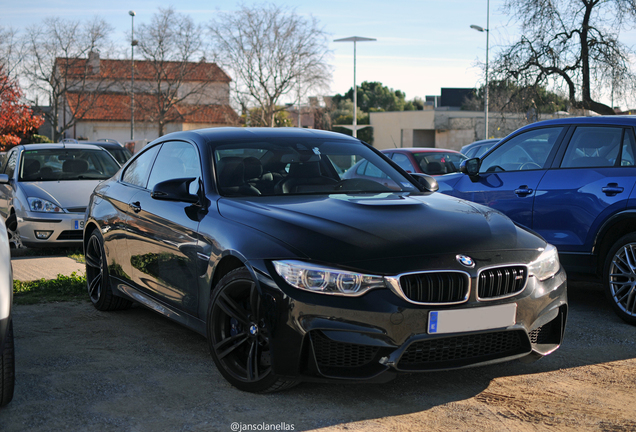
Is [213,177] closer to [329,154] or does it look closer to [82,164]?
[329,154]

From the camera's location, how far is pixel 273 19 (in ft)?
163

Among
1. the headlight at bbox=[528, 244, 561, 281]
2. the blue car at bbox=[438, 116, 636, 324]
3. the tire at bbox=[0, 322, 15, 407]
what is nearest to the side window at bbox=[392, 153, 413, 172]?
the blue car at bbox=[438, 116, 636, 324]

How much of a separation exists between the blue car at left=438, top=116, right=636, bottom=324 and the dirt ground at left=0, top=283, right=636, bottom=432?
0.92 meters

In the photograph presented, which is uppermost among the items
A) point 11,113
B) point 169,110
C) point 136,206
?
point 169,110

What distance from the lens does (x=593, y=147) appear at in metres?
6.35

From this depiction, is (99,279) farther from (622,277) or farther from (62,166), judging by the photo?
(62,166)

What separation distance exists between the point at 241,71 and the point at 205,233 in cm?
4686

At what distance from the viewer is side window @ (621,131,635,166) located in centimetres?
600

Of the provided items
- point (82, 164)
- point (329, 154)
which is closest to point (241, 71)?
point (82, 164)

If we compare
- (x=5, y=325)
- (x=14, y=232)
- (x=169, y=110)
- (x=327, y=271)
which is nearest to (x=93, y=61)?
(x=169, y=110)

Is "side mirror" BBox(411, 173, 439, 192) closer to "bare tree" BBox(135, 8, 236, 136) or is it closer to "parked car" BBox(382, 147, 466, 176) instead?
"parked car" BBox(382, 147, 466, 176)

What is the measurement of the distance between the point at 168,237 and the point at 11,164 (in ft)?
25.7

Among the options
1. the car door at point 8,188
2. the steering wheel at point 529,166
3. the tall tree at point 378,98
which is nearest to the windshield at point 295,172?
the steering wheel at point 529,166

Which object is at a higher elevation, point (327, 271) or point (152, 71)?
point (152, 71)
